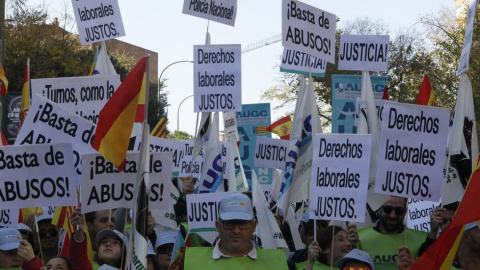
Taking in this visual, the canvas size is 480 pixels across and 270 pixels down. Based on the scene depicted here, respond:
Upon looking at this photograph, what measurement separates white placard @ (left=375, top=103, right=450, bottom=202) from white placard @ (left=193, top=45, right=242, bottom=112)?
408 centimetres

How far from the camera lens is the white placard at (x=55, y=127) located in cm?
835

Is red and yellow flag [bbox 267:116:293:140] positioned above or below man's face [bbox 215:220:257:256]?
above

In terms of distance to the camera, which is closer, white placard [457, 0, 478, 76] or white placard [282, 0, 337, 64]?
white placard [457, 0, 478, 76]

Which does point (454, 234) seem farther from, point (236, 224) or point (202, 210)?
point (202, 210)

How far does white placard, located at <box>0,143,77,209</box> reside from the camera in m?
7.72

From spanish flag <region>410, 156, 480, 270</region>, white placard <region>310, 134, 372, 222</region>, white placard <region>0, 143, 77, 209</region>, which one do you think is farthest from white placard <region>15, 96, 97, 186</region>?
spanish flag <region>410, 156, 480, 270</region>

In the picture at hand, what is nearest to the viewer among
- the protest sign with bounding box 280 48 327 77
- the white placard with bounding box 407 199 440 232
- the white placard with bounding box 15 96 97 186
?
the white placard with bounding box 15 96 97 186

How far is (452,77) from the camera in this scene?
30.7m

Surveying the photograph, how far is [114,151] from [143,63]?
2.12 ft

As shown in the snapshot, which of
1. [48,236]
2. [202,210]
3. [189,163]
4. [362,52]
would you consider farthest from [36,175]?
[189,163]

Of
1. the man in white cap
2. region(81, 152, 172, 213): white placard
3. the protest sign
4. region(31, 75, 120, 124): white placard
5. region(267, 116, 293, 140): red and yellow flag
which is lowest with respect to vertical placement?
the man in white cap

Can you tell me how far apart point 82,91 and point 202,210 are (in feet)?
A: 5.17

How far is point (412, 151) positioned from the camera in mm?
8156

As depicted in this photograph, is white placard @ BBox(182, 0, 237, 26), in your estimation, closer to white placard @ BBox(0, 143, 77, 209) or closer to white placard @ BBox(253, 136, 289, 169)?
white placard @ BBox(253, 136, 289, 169)
